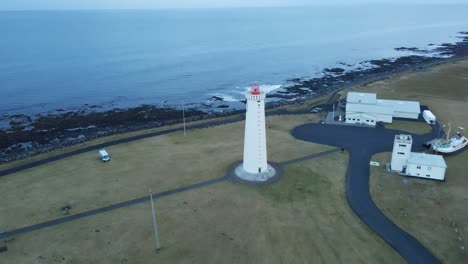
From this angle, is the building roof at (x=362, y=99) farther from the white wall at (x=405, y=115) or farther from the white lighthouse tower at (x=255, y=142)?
the white lighthouse tower at (x=255, y=142)

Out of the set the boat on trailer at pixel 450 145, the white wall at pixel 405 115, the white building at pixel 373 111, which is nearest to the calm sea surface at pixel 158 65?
the white building at pixel 373 111

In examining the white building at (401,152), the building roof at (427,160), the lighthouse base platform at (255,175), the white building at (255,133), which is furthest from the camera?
the white building at (401,152)

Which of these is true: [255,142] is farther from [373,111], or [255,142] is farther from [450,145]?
[373,111]

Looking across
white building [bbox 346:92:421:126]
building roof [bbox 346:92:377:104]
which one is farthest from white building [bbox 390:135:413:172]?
building roof [bbox 346:92:377:104]

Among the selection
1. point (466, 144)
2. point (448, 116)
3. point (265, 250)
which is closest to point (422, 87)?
point (448, 116)

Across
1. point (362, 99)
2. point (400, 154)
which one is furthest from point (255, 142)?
point (362, 99)

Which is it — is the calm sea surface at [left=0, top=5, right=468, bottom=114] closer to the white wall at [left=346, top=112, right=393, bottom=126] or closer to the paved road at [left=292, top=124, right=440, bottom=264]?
the white wall at [left=346, top=112, right=393, bottom=126]
